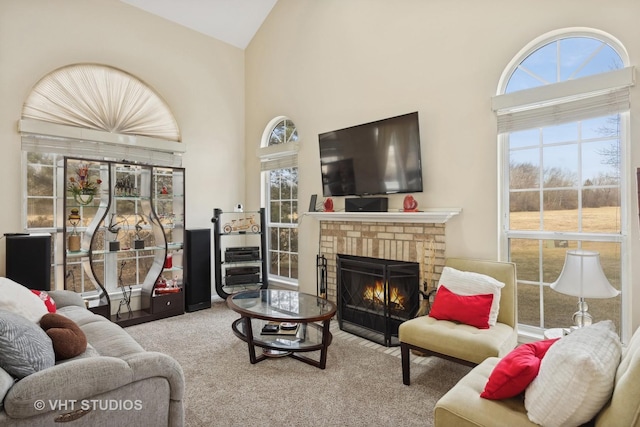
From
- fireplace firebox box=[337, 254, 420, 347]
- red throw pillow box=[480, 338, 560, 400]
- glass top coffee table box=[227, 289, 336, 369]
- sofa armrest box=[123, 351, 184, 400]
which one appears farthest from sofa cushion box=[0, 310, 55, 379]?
fireplace firebox box=[337, 254, 420, 347]

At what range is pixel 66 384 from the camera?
1.61 m

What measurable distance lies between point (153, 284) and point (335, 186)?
246 cm

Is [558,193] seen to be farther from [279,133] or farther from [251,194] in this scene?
[251,194]

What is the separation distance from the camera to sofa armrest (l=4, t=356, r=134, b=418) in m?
1.50

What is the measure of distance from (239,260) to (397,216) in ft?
7.52

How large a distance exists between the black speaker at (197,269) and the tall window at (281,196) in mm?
961

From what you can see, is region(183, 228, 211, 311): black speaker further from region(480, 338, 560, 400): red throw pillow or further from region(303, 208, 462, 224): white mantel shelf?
region(480, 338, 560, 400): red throw pillow

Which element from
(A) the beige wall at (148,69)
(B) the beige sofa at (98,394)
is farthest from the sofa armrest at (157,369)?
(A) the beige wall at (148,69)

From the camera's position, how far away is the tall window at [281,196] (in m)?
5.03

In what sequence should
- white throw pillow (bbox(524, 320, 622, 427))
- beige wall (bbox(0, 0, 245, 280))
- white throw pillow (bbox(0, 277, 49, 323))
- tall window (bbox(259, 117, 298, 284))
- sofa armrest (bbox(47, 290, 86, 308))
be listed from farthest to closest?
tall window (bbox(259, 117, 298, 284))
beige wall (bbox(0, 0, 245, 280))
sofa armrest (bbox(47, 290, 86, 308))
white throw pillow (bbox(0, 277, 49, 323))
white throw pillow (bbox(524, 320, 622, 427))

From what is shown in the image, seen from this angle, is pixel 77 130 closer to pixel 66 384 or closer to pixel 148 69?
pixel 148 69

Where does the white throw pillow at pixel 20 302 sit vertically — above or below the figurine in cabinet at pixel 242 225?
below

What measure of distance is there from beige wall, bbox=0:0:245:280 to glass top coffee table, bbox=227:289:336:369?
2.19m

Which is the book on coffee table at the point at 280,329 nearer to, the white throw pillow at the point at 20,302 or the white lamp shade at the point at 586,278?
the white throw pillow at the point at 20,302
